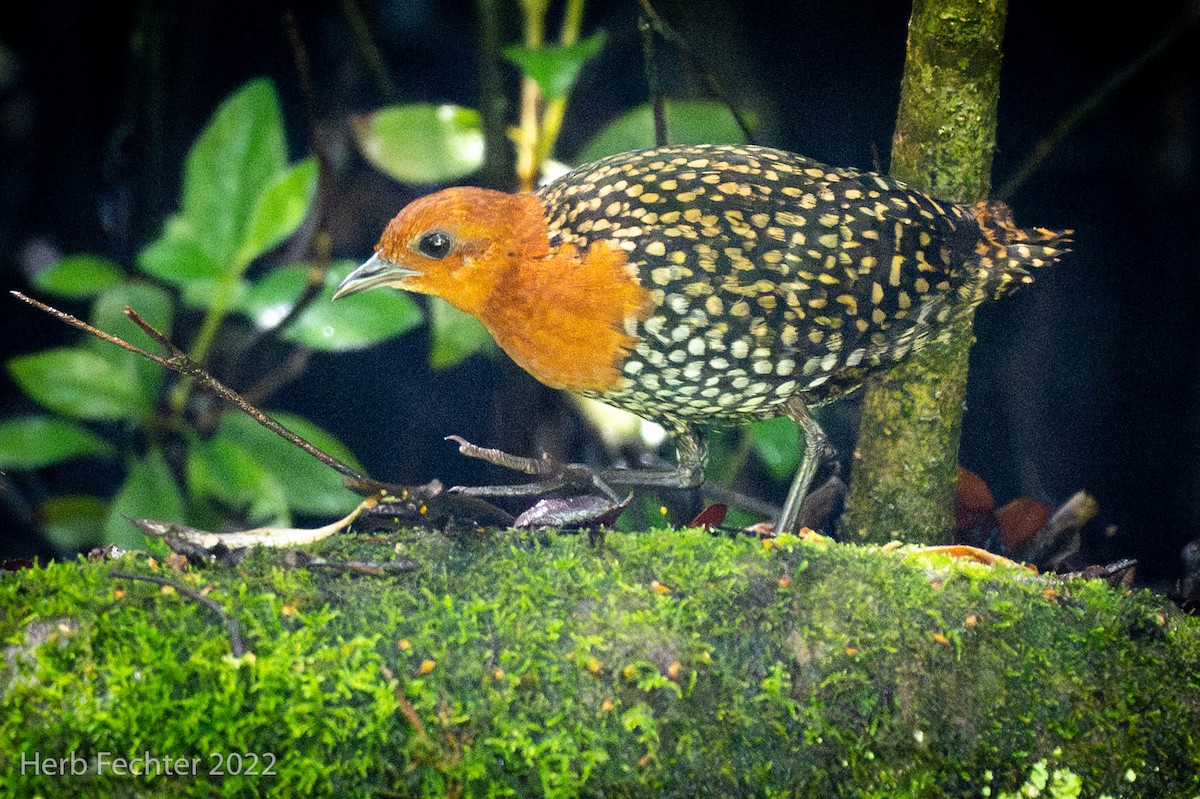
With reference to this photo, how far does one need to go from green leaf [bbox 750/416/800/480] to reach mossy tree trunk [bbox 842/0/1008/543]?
0.99ft

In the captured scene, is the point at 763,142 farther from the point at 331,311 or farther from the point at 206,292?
the point at 206,292

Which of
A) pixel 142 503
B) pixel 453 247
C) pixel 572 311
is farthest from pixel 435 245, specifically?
pixel 142 503

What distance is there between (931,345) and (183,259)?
165 centimetres

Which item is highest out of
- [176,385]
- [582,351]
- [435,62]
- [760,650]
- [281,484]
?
[435,62]

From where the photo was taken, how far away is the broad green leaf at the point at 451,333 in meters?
2.14

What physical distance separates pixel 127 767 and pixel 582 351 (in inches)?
33.9

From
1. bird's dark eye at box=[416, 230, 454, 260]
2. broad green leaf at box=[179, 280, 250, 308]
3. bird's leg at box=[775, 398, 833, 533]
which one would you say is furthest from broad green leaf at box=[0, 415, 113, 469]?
bird's leg at box=[775, 398, 833, 533]

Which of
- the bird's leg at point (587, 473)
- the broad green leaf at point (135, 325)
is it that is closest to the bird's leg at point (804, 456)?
the bird's leg at point (587, 473)

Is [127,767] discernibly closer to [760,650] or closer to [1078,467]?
[760,650]

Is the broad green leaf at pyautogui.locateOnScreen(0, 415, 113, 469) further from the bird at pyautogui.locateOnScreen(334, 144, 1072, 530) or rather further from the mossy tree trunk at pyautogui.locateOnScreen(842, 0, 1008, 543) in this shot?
the mossy tree trunk at pyautogui.locateOnScreen(842, 0, 1008, 543)

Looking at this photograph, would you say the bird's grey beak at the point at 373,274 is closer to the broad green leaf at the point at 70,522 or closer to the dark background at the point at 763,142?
the dark background at the point at 763,142

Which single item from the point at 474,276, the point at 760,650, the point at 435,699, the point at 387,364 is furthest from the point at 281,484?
the point at 760,650

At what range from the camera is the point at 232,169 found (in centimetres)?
220

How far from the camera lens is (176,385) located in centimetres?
236
